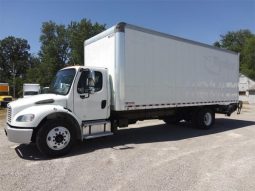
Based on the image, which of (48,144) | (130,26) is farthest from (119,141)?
(130,26)

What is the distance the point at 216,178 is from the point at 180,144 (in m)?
3.31

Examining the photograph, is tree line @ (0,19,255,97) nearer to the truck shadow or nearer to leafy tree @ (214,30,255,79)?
leafy tree @ (214,30,255,79)

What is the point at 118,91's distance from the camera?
8.72 m

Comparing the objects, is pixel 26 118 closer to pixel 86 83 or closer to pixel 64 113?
pixel 64 113

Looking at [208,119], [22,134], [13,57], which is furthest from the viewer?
[13,57]

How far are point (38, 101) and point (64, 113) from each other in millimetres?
764

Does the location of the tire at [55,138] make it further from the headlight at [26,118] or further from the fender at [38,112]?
the headlight at [26,118]

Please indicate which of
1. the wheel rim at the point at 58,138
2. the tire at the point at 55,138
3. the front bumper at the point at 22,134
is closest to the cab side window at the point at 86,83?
the tire at the point at 55,138

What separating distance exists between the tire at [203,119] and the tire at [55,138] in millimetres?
6329

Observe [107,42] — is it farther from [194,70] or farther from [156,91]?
[194,70]

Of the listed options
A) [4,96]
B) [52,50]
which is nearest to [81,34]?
[52,50]

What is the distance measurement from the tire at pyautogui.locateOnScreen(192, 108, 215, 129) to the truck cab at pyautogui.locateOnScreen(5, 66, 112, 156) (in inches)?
194

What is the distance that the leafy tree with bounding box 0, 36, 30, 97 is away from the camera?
295 feet

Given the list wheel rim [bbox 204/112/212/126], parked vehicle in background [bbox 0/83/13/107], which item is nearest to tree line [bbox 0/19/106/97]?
parked vehicle in background [bbox 0/83/13/107]
